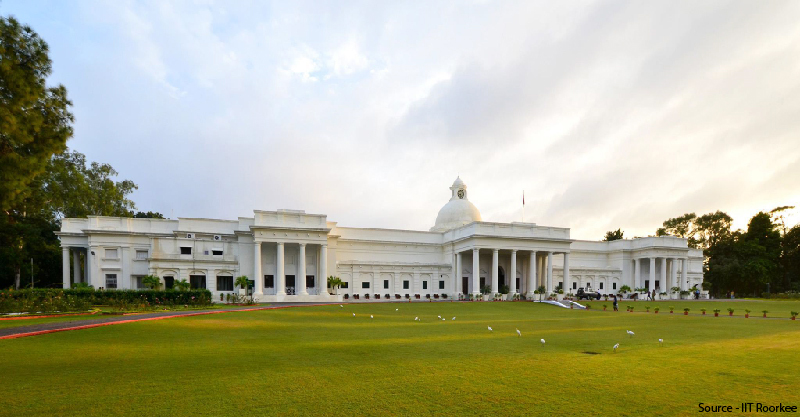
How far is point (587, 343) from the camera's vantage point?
46.9 ft

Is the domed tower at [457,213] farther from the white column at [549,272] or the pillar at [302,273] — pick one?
the pillar at [302,273]

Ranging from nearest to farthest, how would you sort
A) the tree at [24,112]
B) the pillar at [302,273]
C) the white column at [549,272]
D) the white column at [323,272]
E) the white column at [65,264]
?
1. the tree at [24,112]
2. the white column at [65,264]
3. the pillar at [302,273]
4. the white column at [323,272]
5. the white column at [549,272]

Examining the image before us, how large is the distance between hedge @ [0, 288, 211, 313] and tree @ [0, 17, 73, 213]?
38.7 ft

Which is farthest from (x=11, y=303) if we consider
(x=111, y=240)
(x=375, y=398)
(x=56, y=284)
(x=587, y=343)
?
(x=56, y=284)

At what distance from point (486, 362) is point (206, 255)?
147ft

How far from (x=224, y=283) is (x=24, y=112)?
3671cm

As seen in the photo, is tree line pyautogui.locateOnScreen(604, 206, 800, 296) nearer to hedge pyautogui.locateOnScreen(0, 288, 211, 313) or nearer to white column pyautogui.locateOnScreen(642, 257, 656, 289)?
white column pyautogui.locateOnScreen(642, 257, 656, 289)

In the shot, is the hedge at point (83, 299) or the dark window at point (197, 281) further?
the dark window at point (197, 281)

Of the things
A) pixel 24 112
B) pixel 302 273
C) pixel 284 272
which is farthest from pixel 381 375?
pixel 284 272

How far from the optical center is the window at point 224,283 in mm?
48312

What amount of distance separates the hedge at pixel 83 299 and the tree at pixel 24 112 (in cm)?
1178

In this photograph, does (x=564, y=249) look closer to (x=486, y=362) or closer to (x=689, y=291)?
(x=689, y=291)

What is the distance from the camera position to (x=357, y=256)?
5662 centimetres

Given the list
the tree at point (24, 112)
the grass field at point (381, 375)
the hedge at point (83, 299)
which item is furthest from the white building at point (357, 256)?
the grass field at point (381, 375)
